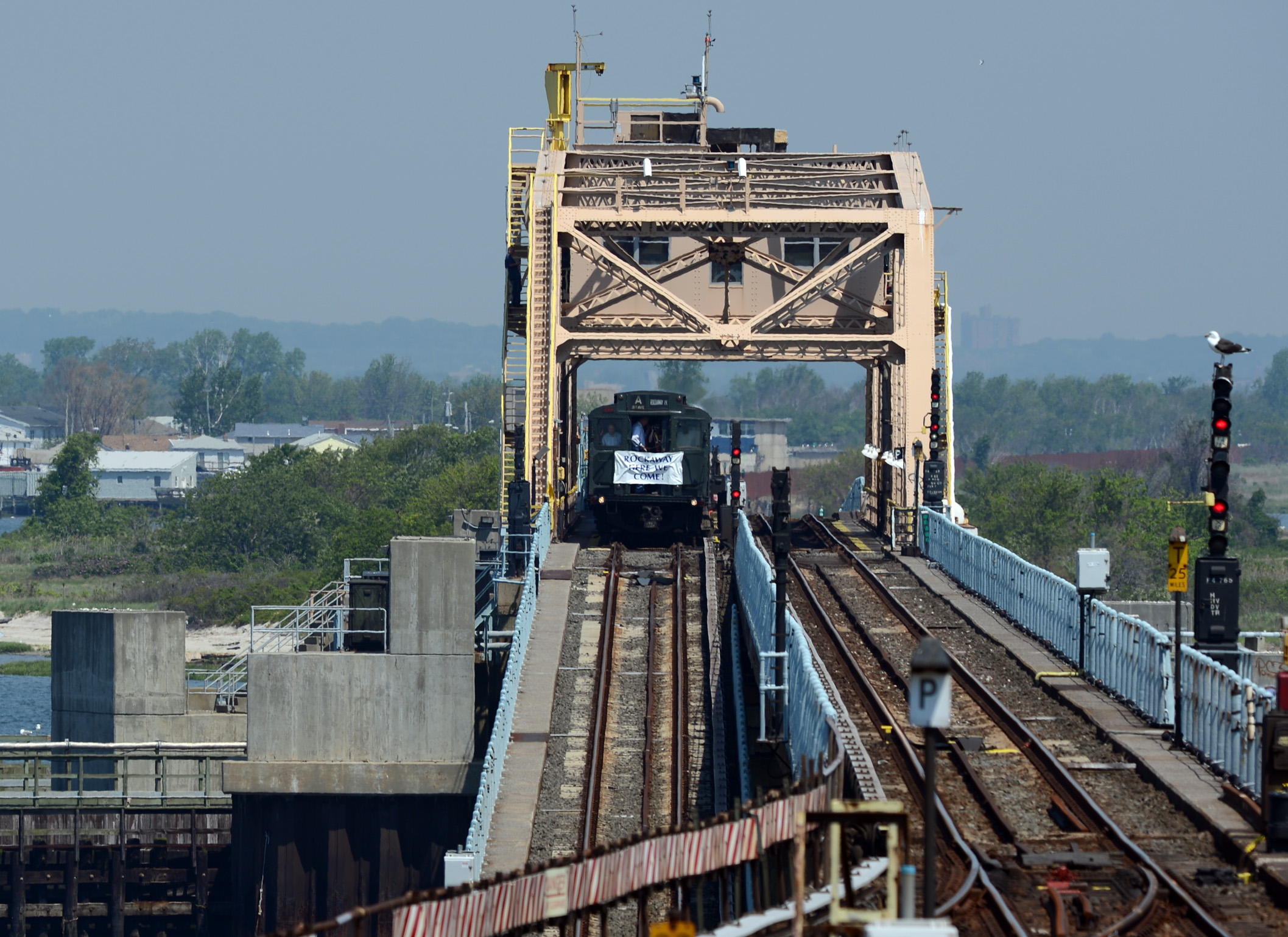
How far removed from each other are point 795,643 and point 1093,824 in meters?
4.82

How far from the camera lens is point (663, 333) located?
1506 inches

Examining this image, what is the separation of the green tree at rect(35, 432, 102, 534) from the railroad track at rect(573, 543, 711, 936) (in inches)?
3221

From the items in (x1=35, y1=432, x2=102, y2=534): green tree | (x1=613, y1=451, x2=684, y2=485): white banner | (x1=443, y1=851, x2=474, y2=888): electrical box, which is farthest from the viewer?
(x1=35, y1=432, x2=102, y2=534): green tree

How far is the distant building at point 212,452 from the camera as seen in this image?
552 feet

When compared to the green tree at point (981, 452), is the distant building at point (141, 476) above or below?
below

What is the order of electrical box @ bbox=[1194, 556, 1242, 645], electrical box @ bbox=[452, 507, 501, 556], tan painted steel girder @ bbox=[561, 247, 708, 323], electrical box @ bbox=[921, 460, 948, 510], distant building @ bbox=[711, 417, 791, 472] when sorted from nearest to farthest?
electrical box @ bbox=[1194, 556, 1242, 645], electrical box @ bbox=[921, 460, 948, 510], tan painted steel girder @ bbox=[561, 247, 708, 323], electrical box @ bbox=[452, 507, 501, 556], distant building @ bbox=[711, 417, 791, 472]

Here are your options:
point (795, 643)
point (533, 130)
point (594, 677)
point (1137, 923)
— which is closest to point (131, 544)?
point (533, 130)

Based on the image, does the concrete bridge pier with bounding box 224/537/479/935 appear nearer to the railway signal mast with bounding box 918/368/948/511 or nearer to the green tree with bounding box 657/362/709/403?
the railway signal mast with bounding box 918/368/948/511

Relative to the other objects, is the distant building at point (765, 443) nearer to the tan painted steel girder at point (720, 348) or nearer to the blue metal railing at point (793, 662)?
the tan painted steel girder at point (720, 348)

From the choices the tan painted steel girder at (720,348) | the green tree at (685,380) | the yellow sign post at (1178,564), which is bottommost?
the yellow sign post at (1178,564)

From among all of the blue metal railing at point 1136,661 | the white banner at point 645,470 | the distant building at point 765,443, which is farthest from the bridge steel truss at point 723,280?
the distant building at point 765,443

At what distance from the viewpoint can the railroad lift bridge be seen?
3669cm

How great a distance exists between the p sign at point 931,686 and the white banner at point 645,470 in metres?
26.4

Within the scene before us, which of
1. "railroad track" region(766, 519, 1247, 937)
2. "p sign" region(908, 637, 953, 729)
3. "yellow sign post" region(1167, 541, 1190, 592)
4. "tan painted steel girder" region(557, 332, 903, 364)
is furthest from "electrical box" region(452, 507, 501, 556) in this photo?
"p sign" region(908, 637, 953, 729)
